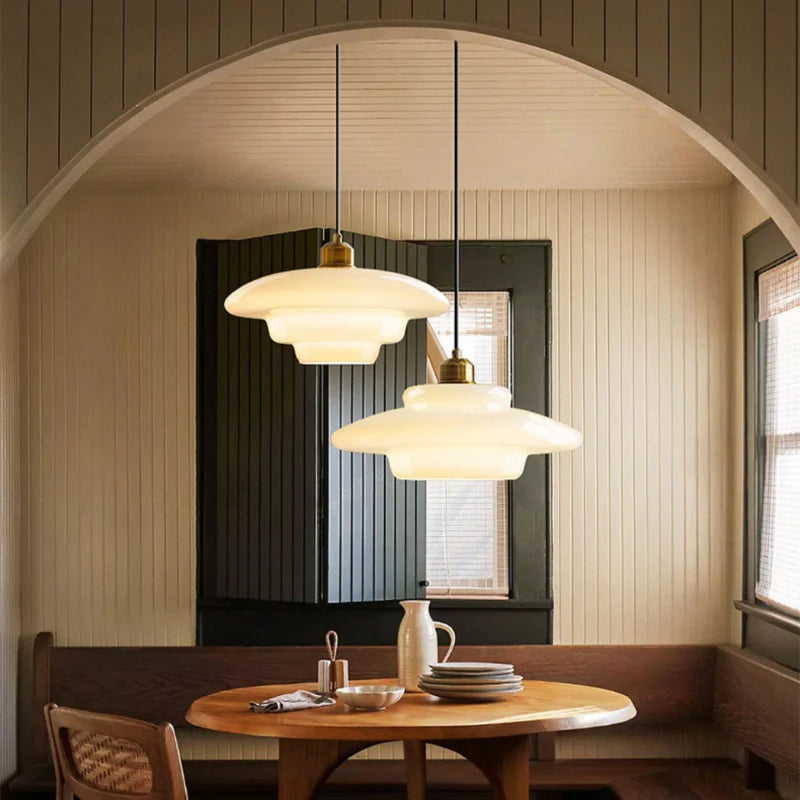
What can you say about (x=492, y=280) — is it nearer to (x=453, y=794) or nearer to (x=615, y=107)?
(x=615, y=107)

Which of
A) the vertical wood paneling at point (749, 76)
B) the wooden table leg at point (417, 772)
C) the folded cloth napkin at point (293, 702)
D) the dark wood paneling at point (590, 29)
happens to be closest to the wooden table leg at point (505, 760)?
the wooden table leg at point (417, 772)

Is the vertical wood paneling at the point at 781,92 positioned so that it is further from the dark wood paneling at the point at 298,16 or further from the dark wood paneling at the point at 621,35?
the dark wood paneling at the point at 298,16

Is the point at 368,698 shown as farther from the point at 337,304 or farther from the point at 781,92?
the point at 781,92

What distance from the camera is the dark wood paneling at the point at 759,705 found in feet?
13.2

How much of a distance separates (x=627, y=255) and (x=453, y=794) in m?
2.19

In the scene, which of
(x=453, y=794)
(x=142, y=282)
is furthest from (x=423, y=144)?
(x=453, y=794)

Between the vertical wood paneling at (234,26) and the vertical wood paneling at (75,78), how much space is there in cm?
27

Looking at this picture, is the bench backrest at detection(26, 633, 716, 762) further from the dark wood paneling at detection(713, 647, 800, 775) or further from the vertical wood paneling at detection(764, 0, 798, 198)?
the vertical wood paneling at detection(764, 0, 798, 198)

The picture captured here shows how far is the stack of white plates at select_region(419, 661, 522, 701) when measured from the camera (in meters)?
3.56

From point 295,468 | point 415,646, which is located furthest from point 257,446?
point 415,646

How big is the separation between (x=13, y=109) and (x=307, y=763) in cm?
187

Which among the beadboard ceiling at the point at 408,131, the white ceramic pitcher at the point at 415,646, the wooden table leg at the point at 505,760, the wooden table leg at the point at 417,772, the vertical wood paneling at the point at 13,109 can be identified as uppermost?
the beadboard ceiling at the point at 408,131

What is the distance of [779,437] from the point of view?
14.6 feet

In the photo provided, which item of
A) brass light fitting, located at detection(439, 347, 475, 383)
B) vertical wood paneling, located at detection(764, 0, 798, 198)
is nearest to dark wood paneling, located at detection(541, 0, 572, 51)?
vertical wood paneling, located at detection(764, 0, 798, 198)
